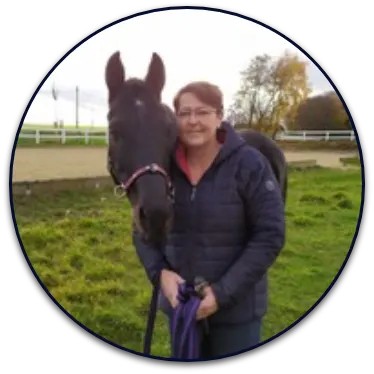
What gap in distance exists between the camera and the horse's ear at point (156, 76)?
1416 millimetres

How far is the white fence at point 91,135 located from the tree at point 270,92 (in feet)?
0.13

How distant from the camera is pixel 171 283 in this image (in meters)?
1.49

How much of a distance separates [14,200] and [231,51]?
1.86ft

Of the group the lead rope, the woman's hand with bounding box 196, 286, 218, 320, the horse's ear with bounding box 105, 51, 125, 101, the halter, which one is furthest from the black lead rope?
the horse's ear with bounding box 105, 51, 125, 101

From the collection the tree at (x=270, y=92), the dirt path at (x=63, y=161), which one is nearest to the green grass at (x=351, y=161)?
the dirt path at (x=63, y=161)

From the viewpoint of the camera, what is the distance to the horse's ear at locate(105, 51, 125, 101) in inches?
56.2

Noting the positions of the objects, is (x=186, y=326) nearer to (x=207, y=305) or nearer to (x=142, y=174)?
(x=207, y=305)

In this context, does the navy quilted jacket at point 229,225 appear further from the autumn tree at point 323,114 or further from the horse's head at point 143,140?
the autumn tree at point 323,114

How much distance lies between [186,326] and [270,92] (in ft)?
1.78

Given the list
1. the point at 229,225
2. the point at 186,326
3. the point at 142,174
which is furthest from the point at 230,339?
the point at 142,174

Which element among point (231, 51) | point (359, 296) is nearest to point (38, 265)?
point (231, 51)

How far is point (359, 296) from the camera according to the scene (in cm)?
166

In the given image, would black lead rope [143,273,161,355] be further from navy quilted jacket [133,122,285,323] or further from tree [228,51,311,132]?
tree [228,51,311,132]

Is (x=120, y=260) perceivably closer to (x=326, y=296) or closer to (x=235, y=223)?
(x=235, y=223)
